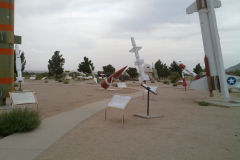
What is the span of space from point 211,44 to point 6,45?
12.4 meters

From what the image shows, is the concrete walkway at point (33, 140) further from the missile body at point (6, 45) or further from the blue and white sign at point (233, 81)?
the blue and white sign at point (233, 81)

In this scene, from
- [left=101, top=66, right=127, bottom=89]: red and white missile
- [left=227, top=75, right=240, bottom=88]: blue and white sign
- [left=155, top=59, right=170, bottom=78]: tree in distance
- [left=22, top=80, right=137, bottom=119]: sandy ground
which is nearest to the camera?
[left=101, top=66, right=127, bottom=89]: red and white missile

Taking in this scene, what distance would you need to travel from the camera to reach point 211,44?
13.7 meters

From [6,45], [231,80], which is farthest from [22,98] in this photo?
[231,80]

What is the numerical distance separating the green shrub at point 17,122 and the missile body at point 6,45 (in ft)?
18.2

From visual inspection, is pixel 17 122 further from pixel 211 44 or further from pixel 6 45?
pixel 211 44

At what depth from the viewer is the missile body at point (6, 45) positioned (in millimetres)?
10812

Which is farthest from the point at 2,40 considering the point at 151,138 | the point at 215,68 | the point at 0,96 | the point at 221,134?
the point at 215,68

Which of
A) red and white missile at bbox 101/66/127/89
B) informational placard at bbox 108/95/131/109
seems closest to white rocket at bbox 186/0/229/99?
red and white missile at bbox 101/66/127/89

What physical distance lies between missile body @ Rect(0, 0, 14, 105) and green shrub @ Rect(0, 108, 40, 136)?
5541mm

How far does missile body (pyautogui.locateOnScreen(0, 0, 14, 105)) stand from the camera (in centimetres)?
1081

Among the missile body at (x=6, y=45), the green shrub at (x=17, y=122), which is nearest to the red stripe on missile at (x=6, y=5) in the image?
the missile body at (x=6, y=45)

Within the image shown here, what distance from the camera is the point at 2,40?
10.8 meters

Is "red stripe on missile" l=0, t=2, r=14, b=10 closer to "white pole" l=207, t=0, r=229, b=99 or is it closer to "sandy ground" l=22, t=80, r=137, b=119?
"sandy ground" l=22, t=80, r=137, b=119
